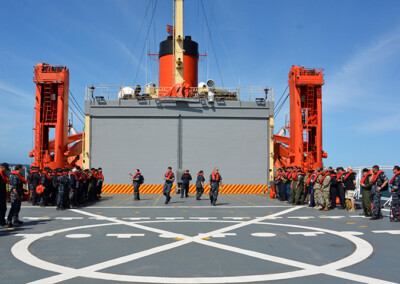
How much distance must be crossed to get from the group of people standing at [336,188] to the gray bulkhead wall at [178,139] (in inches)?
227

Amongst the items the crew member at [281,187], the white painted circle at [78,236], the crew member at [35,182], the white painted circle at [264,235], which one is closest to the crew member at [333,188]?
the crew member at [281,187]

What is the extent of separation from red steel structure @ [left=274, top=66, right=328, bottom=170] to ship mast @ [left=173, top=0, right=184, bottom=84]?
31.3 ft

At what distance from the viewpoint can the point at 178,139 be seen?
25.9m

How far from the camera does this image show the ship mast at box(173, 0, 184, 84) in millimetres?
29734

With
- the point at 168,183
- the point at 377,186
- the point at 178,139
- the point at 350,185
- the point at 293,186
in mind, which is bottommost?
the point at 293,186

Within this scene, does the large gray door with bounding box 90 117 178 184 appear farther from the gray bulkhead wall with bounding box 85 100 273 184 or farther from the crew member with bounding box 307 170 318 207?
the crew member with bounding box 307 170 318 207

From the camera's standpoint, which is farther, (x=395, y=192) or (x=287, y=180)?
(x=287, y=180)

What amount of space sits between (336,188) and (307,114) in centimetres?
1029

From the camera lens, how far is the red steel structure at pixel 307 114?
79.2 feet

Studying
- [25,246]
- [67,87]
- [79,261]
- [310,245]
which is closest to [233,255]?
[310,245]

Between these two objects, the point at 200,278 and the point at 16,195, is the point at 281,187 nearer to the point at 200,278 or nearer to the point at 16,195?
the point at 16,195

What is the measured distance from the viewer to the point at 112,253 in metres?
6.87

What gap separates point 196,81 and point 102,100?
30.8 feet

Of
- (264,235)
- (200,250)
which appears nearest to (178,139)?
(264,235)
